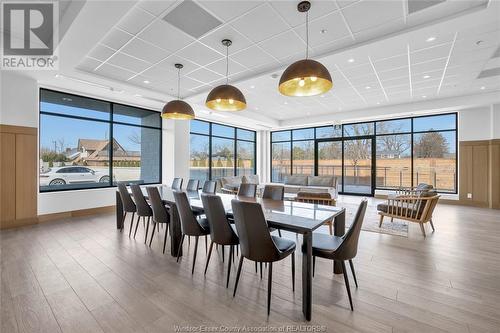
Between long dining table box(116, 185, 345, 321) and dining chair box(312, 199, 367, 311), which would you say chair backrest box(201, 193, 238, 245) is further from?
dining chair box(312, 199, 367, 311)

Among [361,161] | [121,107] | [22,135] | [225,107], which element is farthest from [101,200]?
[361,161]

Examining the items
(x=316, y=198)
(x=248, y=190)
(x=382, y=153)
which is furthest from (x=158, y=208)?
(x=382, y=153)

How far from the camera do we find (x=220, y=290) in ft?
7.68

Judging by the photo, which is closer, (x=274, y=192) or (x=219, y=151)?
(x=274, y=192)

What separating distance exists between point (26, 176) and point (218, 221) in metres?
4.83

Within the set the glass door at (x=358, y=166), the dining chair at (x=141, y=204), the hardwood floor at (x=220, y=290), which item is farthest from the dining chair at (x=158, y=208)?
the glass door at (x=358, y=166)

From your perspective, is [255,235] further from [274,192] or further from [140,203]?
[140,203]

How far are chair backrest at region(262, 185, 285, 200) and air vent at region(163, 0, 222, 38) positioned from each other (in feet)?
8.24

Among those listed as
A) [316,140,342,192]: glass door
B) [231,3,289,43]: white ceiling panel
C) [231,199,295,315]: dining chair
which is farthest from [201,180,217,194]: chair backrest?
[316,140,342,192]: glass door

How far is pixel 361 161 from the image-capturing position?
8.77 metres

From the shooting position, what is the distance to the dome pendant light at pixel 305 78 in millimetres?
2107

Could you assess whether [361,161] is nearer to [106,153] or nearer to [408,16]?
[408,16]

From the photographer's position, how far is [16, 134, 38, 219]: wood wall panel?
179 inches

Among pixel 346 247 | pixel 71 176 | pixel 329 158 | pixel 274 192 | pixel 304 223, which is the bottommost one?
pixel 346 247
